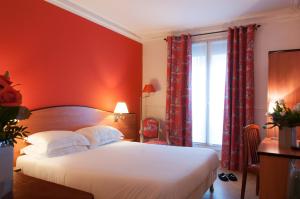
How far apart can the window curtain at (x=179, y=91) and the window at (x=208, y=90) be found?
171 millimetres

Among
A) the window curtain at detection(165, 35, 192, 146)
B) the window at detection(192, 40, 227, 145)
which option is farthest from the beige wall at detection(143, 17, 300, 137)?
the window curtain at detection(165, 35, 192, 146)

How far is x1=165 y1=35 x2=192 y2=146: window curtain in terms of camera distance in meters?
4.51

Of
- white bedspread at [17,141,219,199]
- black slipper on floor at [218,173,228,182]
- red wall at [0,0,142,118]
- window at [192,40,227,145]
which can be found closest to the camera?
white bedspread at [17,141,219,199]

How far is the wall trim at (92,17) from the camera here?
3.27 metres

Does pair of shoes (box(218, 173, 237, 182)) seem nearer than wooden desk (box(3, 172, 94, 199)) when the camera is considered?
No

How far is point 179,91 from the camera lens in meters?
4.54

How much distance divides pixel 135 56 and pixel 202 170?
3232 millimetres

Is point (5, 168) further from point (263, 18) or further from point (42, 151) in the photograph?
point (263, 18)

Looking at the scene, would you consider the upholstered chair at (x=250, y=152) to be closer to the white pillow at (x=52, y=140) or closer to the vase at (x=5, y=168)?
the white pillow at (x=52, y=140)

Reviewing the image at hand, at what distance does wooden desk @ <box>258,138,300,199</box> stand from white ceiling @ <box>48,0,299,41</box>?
2268 millimetres

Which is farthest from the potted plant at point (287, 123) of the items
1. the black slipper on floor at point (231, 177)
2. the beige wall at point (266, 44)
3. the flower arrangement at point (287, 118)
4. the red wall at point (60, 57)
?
the red wall at point (60, 57)

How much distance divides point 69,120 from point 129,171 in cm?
160

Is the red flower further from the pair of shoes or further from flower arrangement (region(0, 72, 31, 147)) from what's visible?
the pair of shoes

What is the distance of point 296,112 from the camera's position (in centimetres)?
233
